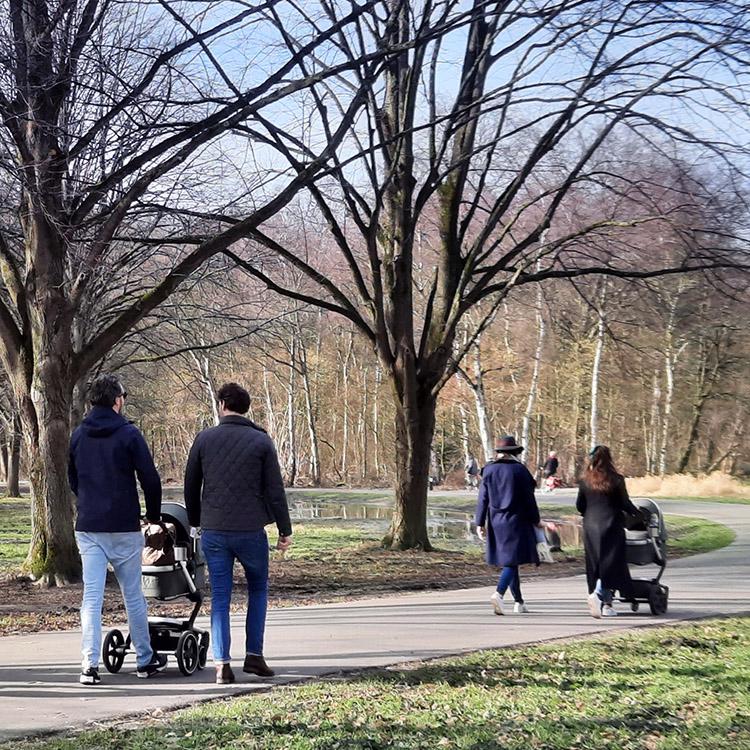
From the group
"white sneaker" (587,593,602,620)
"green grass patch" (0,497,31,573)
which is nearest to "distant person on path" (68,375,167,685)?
"white sneaker" (587,593,602,620)

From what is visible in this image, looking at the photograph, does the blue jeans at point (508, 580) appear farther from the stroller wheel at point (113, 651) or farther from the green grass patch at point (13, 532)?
the green grass patch at point (13, 532)

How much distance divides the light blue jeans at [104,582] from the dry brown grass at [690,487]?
36.4 meters

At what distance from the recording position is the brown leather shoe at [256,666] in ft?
25.6

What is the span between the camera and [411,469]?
19.7 metres

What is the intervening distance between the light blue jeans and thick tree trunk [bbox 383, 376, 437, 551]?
12.0 m

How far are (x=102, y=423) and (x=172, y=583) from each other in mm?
1469

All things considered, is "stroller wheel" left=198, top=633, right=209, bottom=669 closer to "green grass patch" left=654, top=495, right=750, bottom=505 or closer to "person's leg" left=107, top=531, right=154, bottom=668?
"person's leg" left=107, top=531, right=154, bottom=668

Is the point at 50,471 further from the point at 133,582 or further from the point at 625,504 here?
the point at 625,504

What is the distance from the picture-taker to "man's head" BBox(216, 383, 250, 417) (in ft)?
25.7

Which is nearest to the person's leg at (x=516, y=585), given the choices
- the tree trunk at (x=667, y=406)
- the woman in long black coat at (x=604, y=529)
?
the woman in long black coat at (x=604, y=529)

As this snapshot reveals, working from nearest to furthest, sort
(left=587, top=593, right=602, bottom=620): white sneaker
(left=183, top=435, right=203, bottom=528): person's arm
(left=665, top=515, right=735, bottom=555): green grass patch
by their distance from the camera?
1. (left=183, top=435, right=203, bottom=528): person's arm
2. (left=587, top=593, right=602, bottom=620): white sneaker
3. (left=665, top=515, right=735, bottom=555): green grass patch

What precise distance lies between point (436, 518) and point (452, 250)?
45.6ft

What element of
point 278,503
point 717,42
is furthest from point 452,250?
point 278,503

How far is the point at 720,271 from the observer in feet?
65.3
